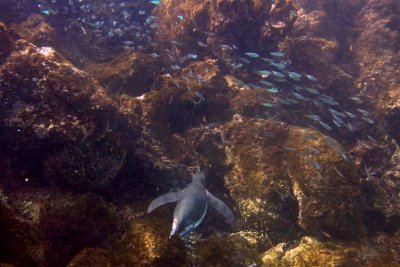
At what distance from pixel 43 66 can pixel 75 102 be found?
105cm

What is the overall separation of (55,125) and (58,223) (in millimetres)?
1808

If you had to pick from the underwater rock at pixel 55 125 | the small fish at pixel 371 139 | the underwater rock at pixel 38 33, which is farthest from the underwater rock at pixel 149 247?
the underwater rock at pixel 38 33

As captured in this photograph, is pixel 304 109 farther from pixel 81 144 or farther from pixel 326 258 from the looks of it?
pixel 81 144

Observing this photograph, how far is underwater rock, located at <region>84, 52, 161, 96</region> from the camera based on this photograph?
955cm

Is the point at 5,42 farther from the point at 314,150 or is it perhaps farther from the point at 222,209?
the point at 314,150

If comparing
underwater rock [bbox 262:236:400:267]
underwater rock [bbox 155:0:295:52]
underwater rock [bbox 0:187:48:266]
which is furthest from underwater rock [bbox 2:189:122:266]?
underwater rock [bbox 155:0:295:52]

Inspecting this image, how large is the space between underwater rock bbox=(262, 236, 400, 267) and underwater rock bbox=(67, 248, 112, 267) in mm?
3087

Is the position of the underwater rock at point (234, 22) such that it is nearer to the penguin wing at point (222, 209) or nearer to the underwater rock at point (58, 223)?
the penguin wing at point (222, 209)

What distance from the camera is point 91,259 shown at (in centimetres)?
454

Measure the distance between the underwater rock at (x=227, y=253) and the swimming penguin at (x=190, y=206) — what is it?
1.57 ft

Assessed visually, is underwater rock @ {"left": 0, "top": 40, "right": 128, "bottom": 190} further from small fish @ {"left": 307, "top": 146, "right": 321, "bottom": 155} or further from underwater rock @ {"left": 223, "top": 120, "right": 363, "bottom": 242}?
small fish @ {"left": 307, "top": 146, "right": 321, "bottom": 155}

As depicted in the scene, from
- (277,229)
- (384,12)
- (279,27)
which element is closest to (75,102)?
(277,229)

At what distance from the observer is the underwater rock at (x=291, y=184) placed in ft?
21.6

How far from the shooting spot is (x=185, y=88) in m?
9.31
